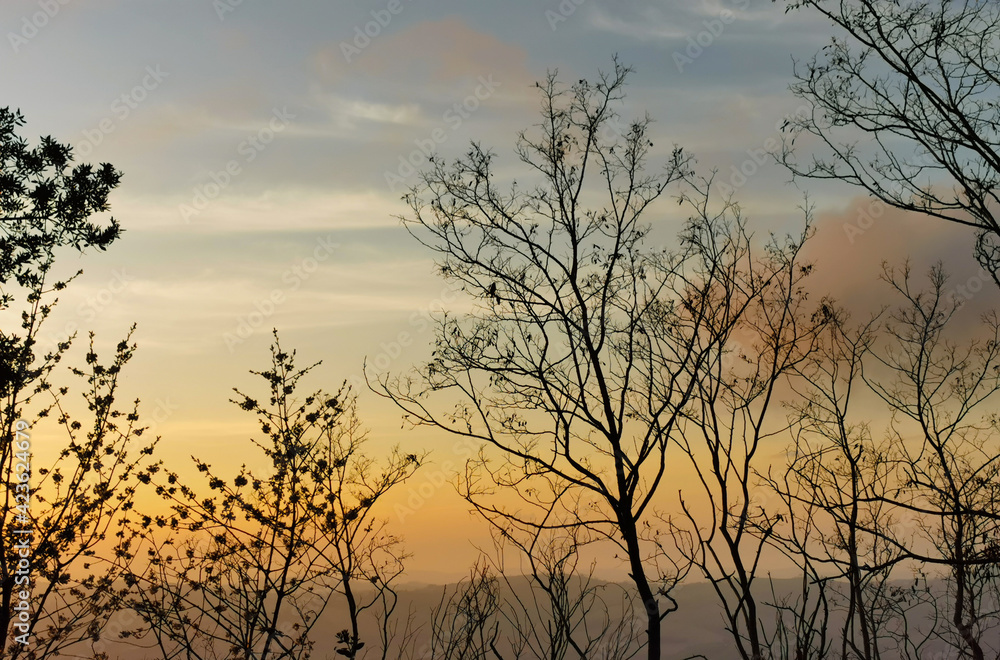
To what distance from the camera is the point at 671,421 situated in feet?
36.7

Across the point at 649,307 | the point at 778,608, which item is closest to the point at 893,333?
the point at 649,307

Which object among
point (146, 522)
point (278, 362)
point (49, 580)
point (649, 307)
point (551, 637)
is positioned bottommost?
point (551, 637)

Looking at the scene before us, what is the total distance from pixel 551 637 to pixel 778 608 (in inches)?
123

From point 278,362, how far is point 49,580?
442cm

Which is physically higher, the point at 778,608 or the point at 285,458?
the point at 285,458

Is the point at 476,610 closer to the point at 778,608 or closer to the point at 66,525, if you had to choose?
the point at 778,608

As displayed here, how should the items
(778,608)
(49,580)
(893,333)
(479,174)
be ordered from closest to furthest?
(778,608) < (49,580) < (479,174) < (893,333)

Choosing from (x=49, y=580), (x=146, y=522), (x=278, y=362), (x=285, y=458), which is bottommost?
(x=49, y=580)

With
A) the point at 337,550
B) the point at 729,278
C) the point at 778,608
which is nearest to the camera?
the point at 778,608

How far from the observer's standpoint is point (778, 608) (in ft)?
28.4

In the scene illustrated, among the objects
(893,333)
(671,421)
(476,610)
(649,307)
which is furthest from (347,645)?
(893,333)

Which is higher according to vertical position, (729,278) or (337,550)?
(729,278)

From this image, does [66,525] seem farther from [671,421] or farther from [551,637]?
[671,421]

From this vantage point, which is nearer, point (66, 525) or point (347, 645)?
point (347, 645)
